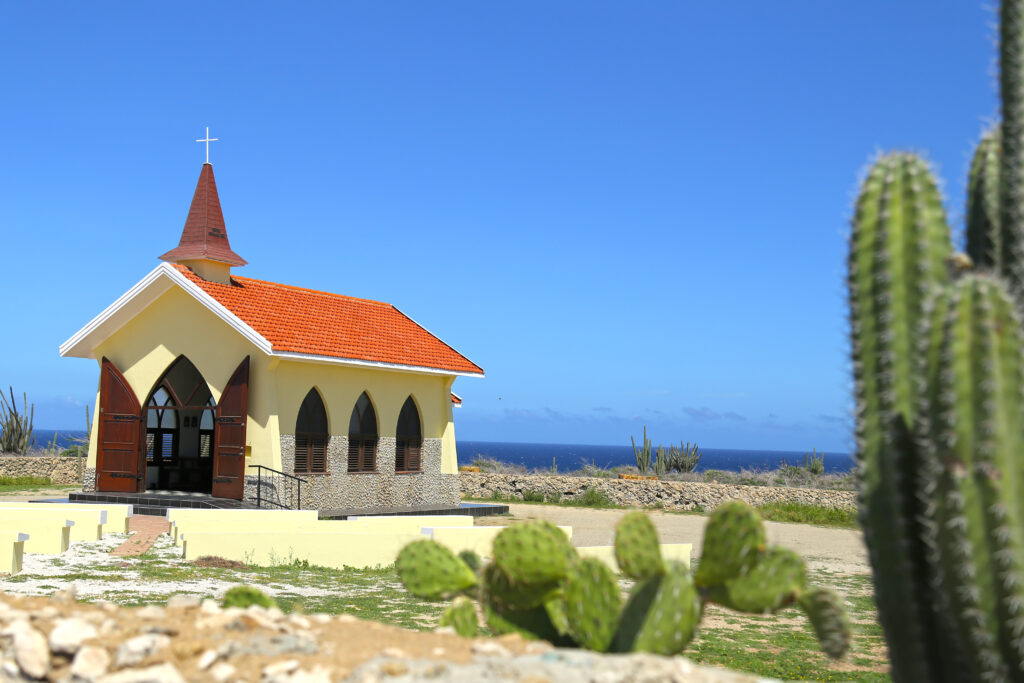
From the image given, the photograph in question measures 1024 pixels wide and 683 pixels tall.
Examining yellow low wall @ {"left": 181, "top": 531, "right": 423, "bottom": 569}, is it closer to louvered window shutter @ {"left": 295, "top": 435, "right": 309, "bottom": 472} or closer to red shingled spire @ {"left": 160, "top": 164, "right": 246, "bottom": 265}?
louvered window shutter @ {"left": 295, "top": 435, "right": 309, "bottom": 472}

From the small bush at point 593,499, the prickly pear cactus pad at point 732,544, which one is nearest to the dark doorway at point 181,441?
the small bush at point 593,499

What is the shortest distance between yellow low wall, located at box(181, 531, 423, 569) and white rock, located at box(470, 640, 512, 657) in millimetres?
10176

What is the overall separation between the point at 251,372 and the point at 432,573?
16.9 meters

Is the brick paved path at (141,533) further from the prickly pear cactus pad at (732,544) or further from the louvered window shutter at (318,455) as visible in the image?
the prickly pear cactus pad at (732,544)

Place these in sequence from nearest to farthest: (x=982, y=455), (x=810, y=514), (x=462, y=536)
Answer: (x=982, y=455), (x=462, y=536), (x=810, y=514)

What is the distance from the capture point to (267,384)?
837 inches

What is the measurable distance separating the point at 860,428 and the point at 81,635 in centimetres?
429

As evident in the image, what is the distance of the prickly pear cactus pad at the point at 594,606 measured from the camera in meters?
4.92

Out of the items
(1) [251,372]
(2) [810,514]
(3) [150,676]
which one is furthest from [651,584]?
(2) [810,514]

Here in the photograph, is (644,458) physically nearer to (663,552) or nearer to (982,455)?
(663,552)

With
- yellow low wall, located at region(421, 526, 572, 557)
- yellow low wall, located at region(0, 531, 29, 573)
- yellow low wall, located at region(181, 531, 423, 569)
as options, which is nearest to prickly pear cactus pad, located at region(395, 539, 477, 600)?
yellow low wall, located at region(181, 531, 423, 569)

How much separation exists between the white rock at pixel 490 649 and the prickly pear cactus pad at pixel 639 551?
0.76 metres

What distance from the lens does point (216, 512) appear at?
56.3 feet

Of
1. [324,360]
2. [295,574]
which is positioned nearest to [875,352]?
[295,574]
